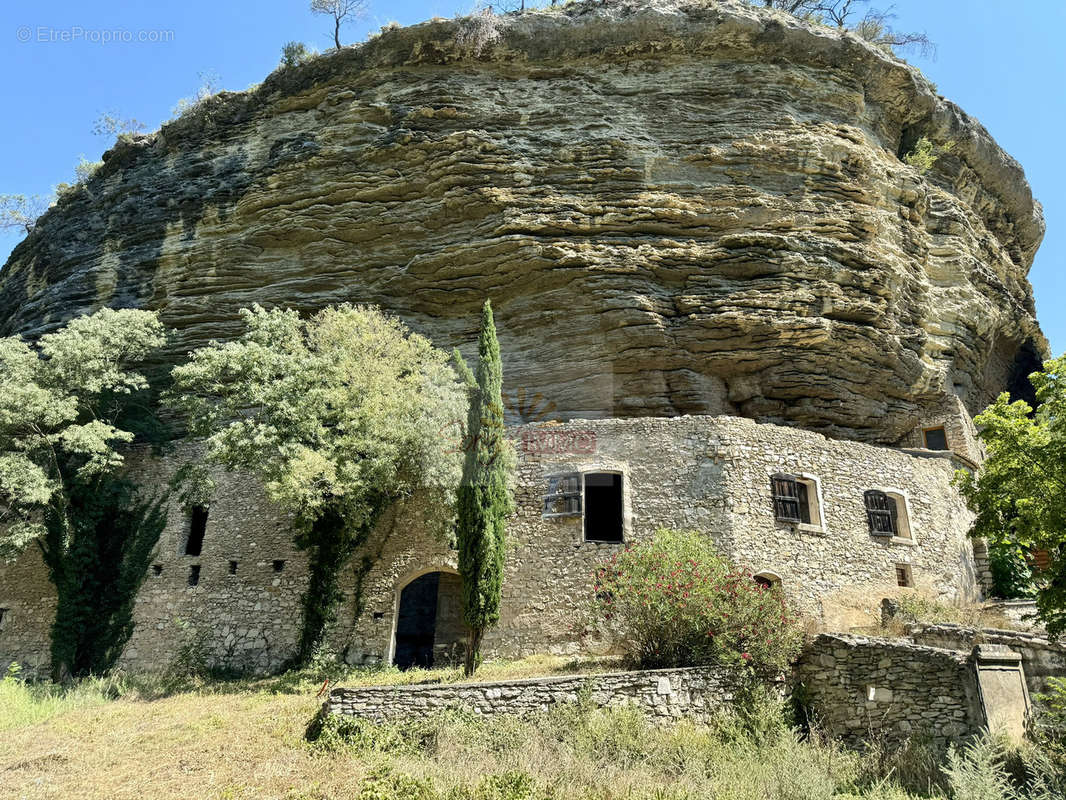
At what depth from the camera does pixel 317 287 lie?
21547 mm

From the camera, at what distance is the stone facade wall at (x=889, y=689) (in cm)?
879

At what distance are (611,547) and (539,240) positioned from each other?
8.99 metres

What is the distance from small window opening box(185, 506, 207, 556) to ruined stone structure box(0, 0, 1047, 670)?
0.08 m

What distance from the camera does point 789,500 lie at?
613 inches

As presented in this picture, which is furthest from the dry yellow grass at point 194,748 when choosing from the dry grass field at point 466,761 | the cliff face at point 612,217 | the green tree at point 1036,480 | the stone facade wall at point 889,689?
the cliff face at point 612,217

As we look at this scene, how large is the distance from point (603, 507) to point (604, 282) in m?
6.18

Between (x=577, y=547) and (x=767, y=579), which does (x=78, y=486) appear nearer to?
(x=577, y=547)

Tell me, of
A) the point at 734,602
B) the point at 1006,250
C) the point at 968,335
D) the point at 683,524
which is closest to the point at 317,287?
the point at 683,524

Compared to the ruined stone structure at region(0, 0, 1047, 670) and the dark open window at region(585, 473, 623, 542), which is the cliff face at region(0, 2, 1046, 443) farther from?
the dark open window at region(585, 473, 623, 542)

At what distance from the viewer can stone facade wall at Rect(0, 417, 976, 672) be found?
585 inches

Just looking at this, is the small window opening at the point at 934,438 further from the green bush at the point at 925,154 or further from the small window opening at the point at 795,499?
the green bush at the point at 925,154

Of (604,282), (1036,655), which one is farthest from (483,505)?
(1036,655)

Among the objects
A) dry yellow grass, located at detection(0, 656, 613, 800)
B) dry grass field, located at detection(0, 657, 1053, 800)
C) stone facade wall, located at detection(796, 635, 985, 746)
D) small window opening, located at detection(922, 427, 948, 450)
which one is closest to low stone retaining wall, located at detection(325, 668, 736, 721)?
A: dry grass field, located at detection(0, 657, 1053, 800)

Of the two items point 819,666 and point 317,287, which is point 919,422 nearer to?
point 819,666
